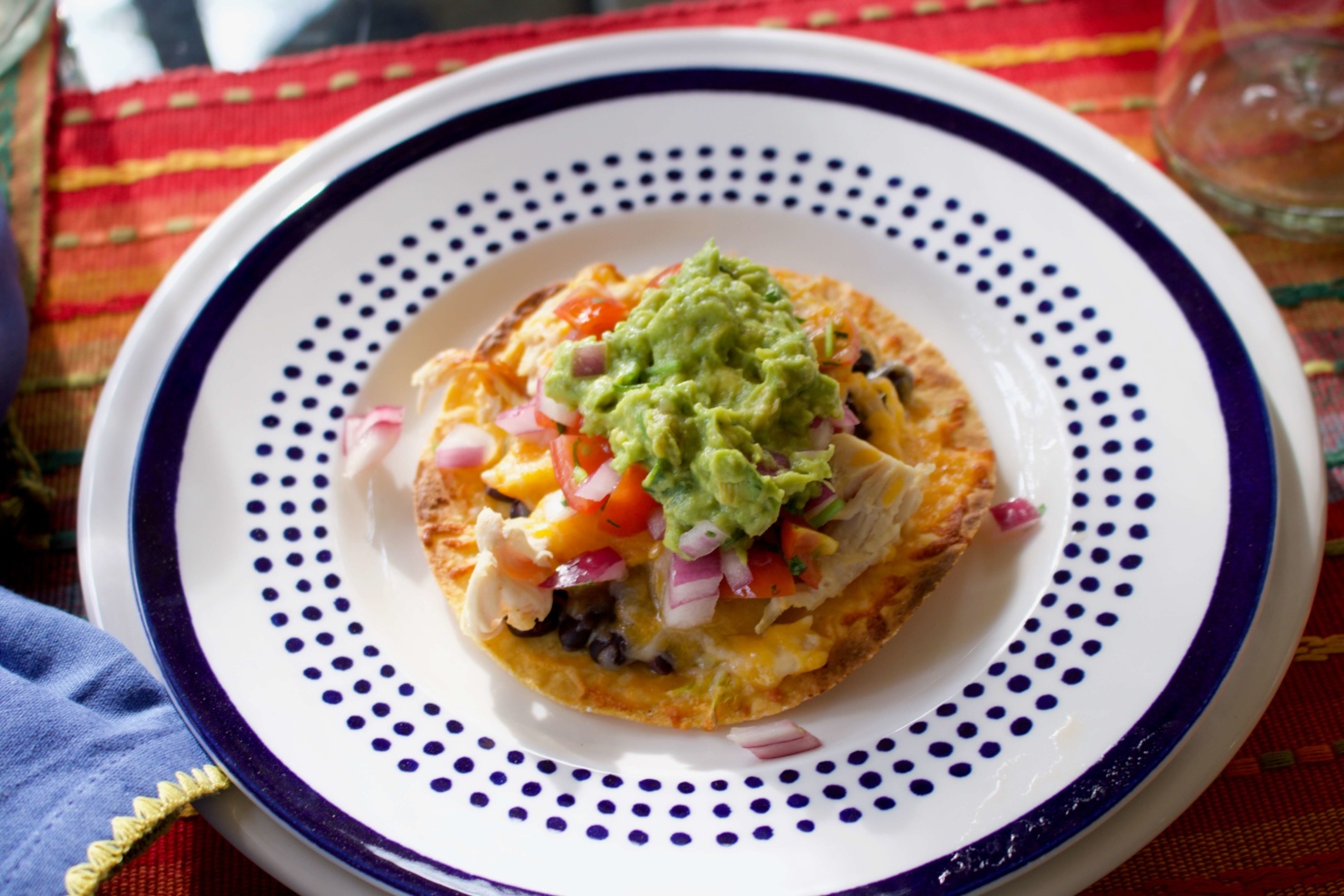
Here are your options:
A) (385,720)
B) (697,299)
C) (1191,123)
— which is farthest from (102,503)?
(1191,123)

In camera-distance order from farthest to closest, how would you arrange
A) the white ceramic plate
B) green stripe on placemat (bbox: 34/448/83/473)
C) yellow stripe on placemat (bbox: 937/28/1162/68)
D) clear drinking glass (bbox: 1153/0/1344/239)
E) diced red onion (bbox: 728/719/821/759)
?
yellow stripe on placemat (bbox: 937/28/1162/68), clear drinking glass (bbox: 1153/0/1344/239), green stripe on placemat (bbox: 34/448/83/473), diced red onion (bbox: 728/719/821/759), the white ceramic plate

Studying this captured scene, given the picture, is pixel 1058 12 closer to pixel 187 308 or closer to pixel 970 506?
pixel 970 506

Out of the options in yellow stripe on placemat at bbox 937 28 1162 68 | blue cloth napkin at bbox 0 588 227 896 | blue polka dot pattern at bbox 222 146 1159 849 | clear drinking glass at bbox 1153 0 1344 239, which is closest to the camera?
blue cloth napkin at bbox 0 588 227 896

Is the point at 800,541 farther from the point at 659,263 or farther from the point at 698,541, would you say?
the point at 659,263

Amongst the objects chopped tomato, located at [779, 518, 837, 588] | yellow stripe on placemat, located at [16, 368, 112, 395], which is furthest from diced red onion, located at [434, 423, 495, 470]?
Answer: yellow stripe on placemat, located at [16, 368, 112, 395]

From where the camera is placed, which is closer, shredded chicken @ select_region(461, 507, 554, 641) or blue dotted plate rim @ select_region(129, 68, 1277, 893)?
blue dotted plate rim @ select_region(129, 68, 1277, 893)

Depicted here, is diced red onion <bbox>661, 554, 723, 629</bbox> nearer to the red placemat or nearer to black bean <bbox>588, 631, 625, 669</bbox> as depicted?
black bean <bbox>588, 631, 625, 669</bbox>

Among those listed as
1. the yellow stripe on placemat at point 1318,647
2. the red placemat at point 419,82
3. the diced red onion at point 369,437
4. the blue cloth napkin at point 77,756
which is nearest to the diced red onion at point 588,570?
the diced red onion at point 369,437
